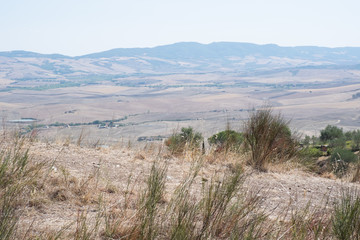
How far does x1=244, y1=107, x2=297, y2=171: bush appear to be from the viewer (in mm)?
6617

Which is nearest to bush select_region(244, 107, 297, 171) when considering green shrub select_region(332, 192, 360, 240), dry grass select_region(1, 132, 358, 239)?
dry grass select_region(1, 132, 358, 239)

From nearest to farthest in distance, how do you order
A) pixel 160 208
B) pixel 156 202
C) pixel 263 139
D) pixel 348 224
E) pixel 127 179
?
pixel 348 224
pixel 156 202
pixel 160 208
pixel 127 179
pixel 263 139

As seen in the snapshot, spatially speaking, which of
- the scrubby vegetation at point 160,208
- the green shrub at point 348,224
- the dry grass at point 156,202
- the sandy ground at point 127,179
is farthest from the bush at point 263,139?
the green shrub at point 348,224

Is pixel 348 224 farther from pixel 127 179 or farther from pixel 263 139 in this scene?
pixel 263 139

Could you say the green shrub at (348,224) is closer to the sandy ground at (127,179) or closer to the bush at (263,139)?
the sandy ground at (127,179)

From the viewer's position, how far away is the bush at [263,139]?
662 cm

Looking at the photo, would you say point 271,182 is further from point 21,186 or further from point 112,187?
point 21,186

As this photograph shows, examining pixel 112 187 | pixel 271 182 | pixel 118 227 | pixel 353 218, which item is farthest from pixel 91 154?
pixel 353 218

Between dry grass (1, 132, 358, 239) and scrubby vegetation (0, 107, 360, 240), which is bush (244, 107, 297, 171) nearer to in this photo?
scrubby vegetation (0, 107, 360, 240)

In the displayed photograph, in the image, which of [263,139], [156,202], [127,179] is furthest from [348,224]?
[263,139]

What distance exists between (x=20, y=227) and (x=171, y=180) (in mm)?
2739

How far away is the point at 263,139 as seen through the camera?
6832 mm

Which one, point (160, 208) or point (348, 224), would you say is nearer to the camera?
point (348, 224)

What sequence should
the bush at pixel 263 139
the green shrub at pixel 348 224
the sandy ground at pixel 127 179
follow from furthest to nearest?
the bush at pixel 263 139 < the sandy ground at pixel 127 179 < the green shrub at pixel 348 224
